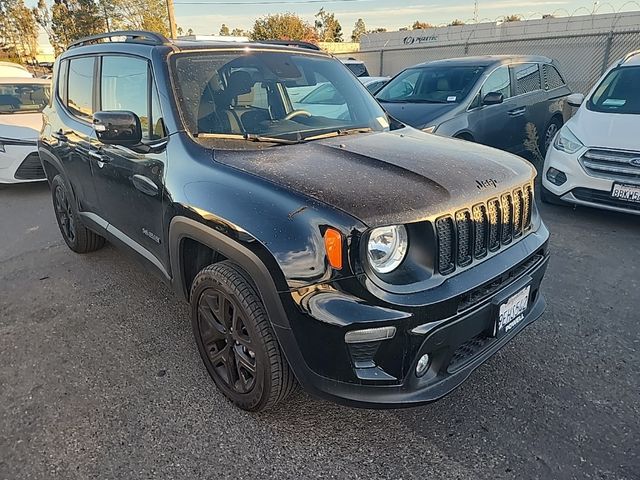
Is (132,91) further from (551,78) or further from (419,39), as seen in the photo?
(419,39)

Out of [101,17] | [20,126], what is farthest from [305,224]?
[101,17]

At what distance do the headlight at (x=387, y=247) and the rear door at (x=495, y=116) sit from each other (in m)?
4.69

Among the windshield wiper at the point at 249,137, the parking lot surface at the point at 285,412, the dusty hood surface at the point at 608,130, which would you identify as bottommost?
the parking lot surface at the point at 285,412

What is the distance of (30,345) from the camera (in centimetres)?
318

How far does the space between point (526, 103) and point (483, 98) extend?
1.14 metres

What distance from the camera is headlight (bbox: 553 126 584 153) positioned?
5.10 meters

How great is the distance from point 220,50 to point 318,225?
1.68 meters

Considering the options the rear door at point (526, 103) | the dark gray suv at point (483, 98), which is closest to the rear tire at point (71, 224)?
the dark gray suv at point (483, 98)

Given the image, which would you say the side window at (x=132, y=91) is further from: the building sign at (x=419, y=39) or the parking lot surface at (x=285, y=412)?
the building sign at (x=419, y=39)

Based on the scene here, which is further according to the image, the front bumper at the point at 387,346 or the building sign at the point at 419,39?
the building sign at the point at 419,39

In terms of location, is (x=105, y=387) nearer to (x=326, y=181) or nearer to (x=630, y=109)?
(x=326, y=181)

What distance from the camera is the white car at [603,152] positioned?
469 cm

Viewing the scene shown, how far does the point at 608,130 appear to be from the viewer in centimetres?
502

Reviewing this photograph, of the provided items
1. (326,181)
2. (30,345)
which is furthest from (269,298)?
(30,345)
